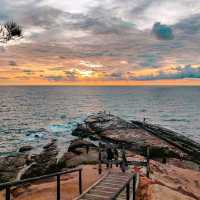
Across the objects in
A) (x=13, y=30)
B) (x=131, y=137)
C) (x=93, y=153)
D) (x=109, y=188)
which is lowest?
(x=131, y=137)

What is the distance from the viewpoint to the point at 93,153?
32.6 m

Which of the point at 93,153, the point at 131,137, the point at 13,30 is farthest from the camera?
the point at 131,137

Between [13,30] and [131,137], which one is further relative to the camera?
[131,137]

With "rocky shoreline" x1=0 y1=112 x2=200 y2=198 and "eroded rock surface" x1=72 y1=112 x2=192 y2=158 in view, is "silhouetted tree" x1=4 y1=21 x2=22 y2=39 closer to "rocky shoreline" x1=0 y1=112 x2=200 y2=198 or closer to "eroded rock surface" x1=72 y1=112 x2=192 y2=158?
"rocky shoreline" x1=0 y1=112 x2=200 y2=198

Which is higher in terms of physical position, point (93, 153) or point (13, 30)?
point (13, 30)

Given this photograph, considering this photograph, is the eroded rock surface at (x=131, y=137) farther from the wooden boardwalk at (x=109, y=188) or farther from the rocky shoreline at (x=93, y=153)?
the wooden boardwalk at (x=109, y=188)

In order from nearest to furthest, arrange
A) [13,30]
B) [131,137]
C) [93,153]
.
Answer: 1. [13,30]
2. [93,153]
3. [131,137]

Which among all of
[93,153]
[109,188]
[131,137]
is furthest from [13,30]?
[131,137]

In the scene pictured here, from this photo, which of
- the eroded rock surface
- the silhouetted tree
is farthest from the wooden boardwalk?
the eroded rock surface

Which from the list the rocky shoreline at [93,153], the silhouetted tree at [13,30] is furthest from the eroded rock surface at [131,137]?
the silhouetted tree at [13,30]

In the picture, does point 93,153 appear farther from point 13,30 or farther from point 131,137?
point 13,30

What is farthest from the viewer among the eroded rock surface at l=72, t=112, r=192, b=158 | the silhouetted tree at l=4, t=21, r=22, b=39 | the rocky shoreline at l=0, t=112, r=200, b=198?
the eroded rock surface at l=72, t=112, r=192, b=158

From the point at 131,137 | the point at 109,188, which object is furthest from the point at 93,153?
the point at 109,188

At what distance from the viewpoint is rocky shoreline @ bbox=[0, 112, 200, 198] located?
28.2 m
